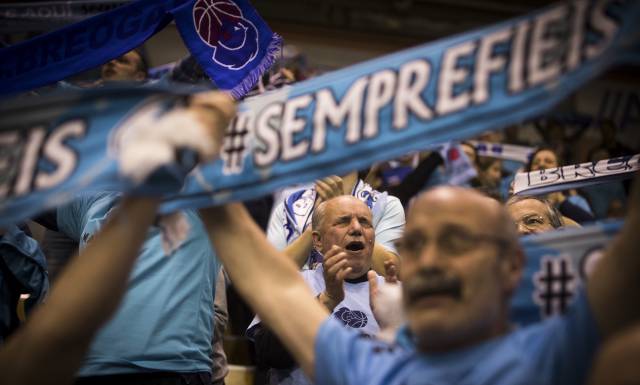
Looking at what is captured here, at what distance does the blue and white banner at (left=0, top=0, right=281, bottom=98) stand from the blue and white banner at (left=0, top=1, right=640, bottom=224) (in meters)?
1.52

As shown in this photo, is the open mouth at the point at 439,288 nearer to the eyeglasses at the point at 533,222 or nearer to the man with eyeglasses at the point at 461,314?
the man with eyeglasses at the point at 461,314

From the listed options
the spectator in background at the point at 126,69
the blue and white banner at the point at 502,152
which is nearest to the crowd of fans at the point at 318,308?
the spectator in background at the point at 126,69

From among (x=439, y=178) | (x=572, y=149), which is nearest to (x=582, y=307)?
(x=439, y=178)

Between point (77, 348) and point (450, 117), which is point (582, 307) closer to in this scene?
point (450, 117)

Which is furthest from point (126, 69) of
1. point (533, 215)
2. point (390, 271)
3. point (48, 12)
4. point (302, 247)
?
point (390, 271)

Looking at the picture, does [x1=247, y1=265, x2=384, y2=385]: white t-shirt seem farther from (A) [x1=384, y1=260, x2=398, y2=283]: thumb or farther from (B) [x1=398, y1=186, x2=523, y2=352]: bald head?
(B) [x1=398, y1=186, x2=523, y2=352]: bald head

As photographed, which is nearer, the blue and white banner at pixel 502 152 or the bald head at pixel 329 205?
the bald head at pixel 329 205

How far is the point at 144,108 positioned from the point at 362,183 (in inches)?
96.5

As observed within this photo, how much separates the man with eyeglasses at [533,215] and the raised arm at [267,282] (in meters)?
1.50

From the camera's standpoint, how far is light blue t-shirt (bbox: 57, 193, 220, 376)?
300cm

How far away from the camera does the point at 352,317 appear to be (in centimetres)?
338

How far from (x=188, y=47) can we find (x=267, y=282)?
Answer: 198 centimetres

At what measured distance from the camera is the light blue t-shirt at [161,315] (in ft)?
9.83

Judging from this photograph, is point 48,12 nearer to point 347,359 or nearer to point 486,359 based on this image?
point 347,359
